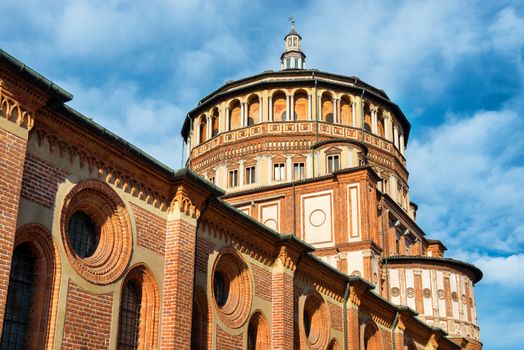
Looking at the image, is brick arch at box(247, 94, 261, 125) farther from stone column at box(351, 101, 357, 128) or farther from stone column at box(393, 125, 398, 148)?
stone column at box(393, 125, 398, 148)

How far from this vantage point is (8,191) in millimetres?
11930

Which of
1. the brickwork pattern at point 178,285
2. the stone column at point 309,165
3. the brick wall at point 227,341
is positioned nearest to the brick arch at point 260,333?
the brick wall at point 227,341

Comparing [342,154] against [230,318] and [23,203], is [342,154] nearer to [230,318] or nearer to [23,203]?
[230,318]

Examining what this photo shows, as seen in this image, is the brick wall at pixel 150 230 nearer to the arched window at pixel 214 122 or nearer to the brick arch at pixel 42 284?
the brick arch at pixel 42 284

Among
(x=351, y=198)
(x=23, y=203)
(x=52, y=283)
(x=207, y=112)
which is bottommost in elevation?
(x=52, y=283)

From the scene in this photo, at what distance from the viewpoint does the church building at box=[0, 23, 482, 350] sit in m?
12.6

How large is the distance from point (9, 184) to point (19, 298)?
2122mm

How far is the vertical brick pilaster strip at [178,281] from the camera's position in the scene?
603 inches

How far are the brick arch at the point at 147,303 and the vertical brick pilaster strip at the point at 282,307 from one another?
217 inches

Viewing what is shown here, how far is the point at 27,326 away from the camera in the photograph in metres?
12.6

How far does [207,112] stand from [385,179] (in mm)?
12380

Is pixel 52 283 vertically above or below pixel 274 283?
below

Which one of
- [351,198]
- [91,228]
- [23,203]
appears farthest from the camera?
[351,198]

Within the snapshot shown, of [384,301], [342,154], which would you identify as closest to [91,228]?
[384,301]
